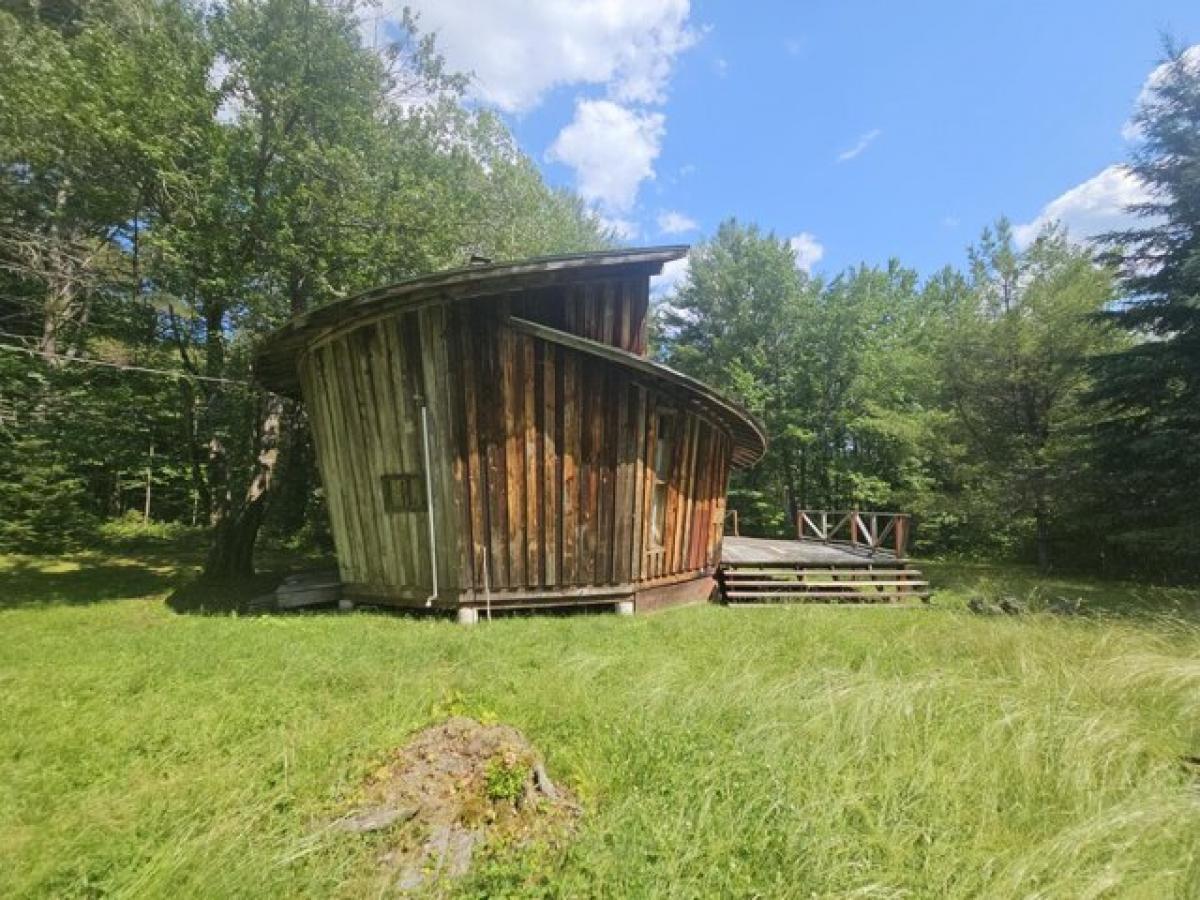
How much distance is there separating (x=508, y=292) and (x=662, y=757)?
236 inches

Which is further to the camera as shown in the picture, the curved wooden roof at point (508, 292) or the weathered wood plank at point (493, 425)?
the weathered wood plank at point (493, 425)

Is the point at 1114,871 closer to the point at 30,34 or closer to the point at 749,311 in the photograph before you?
the point at 30,34

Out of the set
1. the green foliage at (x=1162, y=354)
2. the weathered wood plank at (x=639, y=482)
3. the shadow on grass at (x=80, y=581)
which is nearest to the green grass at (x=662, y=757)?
the weathered wood plank at (x=639, y=482)

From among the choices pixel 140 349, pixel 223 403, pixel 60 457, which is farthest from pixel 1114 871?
pixel 60 457

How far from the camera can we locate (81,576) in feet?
38.2

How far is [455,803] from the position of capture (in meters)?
2.90

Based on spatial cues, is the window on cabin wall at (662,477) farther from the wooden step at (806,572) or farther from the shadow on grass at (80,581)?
the shadow on grass at (80,581)

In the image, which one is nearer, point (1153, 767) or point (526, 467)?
point (1153, 767)

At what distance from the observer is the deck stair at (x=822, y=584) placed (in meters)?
10.5

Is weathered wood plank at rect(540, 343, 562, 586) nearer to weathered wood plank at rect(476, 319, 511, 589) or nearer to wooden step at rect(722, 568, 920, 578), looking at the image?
weathered wood plank at rect(476, 319, 511, 589)

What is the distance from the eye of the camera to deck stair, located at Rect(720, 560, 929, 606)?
10477mm

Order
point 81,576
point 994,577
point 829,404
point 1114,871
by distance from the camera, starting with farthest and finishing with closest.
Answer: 1. point 829,404
2. point 994,577
3. point 81,576
4. point 1114,871

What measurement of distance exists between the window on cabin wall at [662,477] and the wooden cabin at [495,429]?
184 mm

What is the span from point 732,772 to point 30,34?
62.6 feet
